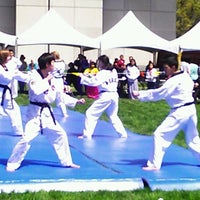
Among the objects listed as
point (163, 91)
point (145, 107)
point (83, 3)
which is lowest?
point (145, 107)

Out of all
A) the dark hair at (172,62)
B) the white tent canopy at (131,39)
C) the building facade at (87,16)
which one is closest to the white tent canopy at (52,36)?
the white tent canopy at (131,39)

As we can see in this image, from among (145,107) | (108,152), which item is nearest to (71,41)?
(145,107)

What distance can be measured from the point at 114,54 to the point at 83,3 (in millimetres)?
3642

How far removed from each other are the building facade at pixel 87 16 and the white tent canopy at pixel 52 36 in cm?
995

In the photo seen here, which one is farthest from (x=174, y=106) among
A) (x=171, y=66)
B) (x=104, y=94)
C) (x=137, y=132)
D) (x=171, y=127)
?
(x=137, y=132)

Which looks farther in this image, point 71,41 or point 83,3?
point 83,3

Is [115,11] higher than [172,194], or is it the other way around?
[115,11]

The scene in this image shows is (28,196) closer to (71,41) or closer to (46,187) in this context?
(46,187)

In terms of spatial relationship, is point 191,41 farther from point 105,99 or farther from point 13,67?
A: point 13,67

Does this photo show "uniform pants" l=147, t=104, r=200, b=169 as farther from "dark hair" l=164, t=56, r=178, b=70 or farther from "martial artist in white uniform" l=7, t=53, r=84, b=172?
"martial artist in white uniform" l=7, t=53, r=84, b=172

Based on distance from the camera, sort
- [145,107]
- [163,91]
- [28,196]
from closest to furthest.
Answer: [28,196] < [163,91] < [145,107]

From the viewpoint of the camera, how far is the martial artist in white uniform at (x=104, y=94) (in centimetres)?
1285

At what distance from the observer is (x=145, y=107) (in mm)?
22109

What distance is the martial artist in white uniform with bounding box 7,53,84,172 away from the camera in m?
9.52
